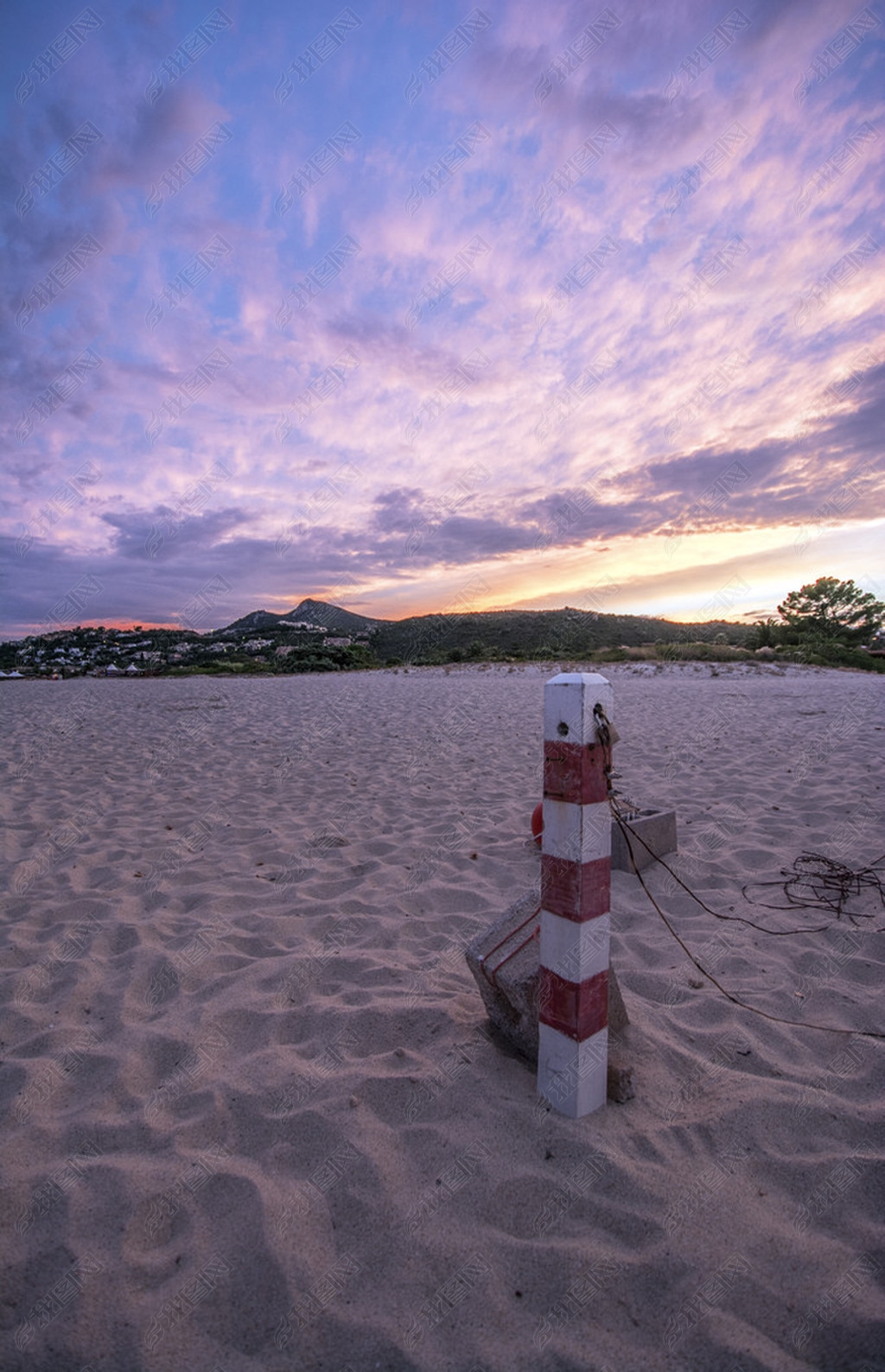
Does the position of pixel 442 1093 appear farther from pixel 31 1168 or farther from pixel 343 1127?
pixel 31 1168

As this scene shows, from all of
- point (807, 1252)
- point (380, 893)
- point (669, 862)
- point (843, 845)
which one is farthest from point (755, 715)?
point (807, 1252)

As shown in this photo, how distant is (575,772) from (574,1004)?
794mm

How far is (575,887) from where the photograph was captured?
1969 mm

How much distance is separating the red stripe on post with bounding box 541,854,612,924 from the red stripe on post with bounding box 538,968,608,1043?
0.77 feet

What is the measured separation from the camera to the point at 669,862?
450 centimetres

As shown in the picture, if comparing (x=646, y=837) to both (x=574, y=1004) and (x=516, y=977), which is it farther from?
(x=574, y=1004)

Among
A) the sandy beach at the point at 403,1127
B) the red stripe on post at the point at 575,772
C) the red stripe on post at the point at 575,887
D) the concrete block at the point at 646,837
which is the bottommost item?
the sandy beach at the point at 403,1127

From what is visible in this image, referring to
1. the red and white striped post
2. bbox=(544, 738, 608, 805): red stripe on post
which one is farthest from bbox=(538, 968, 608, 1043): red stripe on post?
bbox=(544, 738, 608, 805): red stripe on post

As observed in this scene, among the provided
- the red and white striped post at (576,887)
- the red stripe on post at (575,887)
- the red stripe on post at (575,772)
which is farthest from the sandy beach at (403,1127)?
the red stripe on post at (575,772)

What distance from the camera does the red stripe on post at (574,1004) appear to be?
6.63ft

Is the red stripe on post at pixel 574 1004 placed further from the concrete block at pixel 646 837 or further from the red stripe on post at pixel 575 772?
the concrete block at pixel 646 837

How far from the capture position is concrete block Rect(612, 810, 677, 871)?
4.31 meters

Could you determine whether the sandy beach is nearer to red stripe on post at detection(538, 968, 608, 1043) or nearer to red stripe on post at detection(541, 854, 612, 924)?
red stripe on post at detection(538, 968, 608, 1043)

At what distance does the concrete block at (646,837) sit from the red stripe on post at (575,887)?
2376mm
